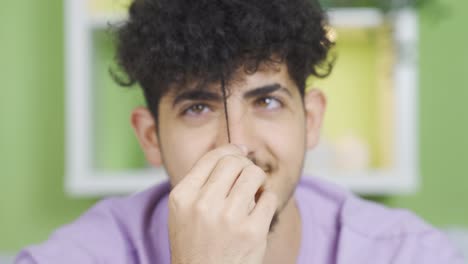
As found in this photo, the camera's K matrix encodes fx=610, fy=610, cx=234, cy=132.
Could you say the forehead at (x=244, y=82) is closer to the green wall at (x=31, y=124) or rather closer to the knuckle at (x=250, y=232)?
the knuckle at (x=250, y=232)

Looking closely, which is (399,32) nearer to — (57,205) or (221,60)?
(221,60)

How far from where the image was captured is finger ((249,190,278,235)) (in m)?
0.71

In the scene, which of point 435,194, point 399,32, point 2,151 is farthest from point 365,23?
point 2,151

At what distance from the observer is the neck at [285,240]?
3.48 ft

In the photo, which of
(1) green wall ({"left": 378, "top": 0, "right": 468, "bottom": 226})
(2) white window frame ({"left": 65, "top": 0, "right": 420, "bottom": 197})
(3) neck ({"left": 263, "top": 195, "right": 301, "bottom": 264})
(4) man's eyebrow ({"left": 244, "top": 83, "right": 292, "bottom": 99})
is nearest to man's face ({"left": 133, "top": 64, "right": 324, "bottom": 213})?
Result: (4) man's eyebrow ({"left": 244, "top": 83, "right": 292, "bottom": 99})

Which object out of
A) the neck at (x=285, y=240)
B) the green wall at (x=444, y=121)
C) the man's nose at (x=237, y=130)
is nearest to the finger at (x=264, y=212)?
the man's nose at (x=237, y=130)

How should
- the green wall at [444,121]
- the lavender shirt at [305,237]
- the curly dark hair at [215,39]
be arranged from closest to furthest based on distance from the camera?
the curly dark hair at [215,39]
the lavender shirt at [305,237]
the green wall at [444,121]

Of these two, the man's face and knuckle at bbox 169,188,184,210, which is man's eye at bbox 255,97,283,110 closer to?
the man's face

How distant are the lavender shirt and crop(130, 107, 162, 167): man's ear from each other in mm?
90

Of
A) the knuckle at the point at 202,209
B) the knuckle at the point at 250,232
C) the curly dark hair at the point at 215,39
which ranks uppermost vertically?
the curly dark hair at the point at 215,39

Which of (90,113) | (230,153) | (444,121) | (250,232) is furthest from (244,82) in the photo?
(444,121)

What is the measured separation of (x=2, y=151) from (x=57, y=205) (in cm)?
23

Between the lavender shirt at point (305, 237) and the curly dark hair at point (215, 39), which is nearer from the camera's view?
the curly dark hair at point (215, 39)

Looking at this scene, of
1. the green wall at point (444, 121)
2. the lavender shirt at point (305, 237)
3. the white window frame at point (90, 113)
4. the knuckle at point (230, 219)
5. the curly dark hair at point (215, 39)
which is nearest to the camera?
the knuckle at point (230, 219)
